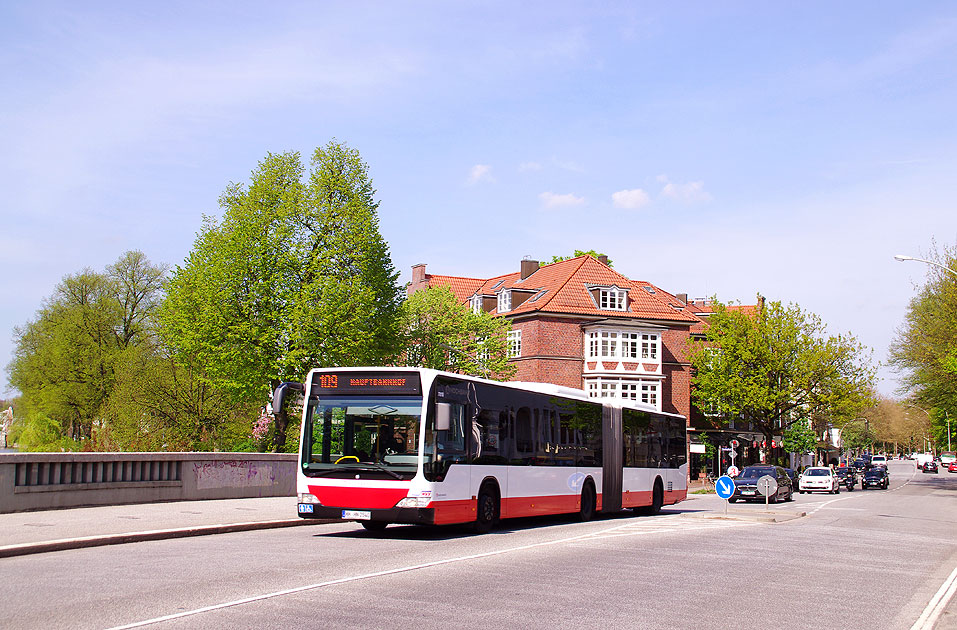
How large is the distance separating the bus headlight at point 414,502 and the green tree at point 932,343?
144ft

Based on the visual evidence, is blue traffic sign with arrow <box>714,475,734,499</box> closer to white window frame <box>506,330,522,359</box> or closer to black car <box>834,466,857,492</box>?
black car <box>834,466,857,492</box>

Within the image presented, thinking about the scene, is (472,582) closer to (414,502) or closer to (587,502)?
(414,502)

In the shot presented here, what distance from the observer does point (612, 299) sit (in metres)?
67.2

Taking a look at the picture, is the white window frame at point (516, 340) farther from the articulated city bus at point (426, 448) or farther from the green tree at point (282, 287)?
the articulated city bus at point (426, 448)

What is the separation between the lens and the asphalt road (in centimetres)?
862

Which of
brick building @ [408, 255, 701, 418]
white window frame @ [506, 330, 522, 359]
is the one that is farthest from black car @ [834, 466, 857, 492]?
white window frame @ [506, 330, 522, 359]

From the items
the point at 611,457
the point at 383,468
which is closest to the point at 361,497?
the point at 383,468

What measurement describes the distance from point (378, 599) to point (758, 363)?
6222 cm

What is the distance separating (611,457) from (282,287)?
23751 mm

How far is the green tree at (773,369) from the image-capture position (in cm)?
6600

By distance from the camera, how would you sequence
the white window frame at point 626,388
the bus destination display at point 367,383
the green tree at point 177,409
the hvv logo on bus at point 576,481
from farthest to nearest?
the white window frame at point 626,388
the green tree at point 177,409
the hvv logo on bus at point 576,481
the bus destination display at point 367,383

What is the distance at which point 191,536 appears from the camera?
15.8 m

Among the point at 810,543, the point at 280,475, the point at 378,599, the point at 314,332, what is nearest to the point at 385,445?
the point at 378,599

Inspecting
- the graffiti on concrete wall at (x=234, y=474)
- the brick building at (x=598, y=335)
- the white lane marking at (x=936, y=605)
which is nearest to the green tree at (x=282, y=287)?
the graffiti on concrete wall at (x=234, y=474)
